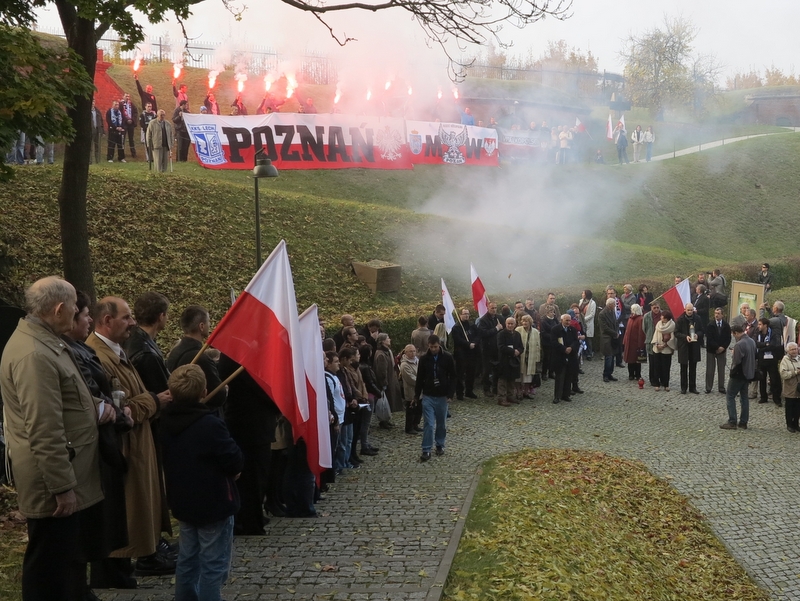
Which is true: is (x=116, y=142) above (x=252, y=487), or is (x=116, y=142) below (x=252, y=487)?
above

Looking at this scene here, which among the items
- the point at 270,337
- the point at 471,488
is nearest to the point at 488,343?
the point at 471,488

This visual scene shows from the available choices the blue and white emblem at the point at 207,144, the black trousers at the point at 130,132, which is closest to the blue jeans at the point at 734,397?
the blue and white emblem at the point at 207,144

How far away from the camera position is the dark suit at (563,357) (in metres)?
16.6

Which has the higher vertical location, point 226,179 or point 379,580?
point 226,179

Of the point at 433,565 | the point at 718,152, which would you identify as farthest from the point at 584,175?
the point at 433,565

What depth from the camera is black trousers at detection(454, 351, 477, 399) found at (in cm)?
1642

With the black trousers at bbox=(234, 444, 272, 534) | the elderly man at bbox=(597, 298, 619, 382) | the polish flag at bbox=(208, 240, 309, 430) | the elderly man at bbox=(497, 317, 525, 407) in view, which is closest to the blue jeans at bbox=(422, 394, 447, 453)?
the black trousers at bbox=(234, 444, 272, 534)

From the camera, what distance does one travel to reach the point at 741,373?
14.5 meters

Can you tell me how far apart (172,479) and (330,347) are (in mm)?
A: 5277

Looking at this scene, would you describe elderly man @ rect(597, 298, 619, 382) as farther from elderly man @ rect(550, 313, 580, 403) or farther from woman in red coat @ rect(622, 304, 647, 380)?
elderly man @ rect(550, 313, 580, 403)

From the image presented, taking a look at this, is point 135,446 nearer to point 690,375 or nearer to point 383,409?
point 383,409

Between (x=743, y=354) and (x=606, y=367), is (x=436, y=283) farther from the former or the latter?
(x=743, y=354)

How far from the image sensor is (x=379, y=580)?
6.87 meters

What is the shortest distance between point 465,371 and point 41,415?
12324 mm
